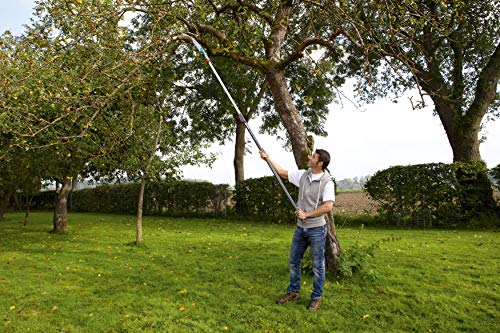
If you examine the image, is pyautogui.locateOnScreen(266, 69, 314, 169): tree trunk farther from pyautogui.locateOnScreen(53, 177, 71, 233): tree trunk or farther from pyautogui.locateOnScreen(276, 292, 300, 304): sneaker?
pyautogui.locateOnScreen(53, 177, 71, 233): tree trunk

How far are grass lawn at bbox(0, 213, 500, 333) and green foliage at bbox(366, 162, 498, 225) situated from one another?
114 inches

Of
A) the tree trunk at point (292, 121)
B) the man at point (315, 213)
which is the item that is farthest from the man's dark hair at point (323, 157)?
the tree trunk at point (292, 121)

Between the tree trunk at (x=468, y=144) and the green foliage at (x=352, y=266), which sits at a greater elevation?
the tree trunk at (x=468, y=144)

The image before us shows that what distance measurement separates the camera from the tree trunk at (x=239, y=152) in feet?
68.1

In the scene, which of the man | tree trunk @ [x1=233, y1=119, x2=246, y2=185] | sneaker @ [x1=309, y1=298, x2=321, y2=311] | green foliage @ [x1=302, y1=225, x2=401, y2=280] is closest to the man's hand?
the man

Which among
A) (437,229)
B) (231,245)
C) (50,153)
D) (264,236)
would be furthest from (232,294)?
(437,229)

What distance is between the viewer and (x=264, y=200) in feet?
53.6

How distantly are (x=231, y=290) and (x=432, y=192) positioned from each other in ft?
32.8

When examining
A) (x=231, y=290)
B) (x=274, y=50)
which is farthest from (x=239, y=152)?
(x=231, y=290)

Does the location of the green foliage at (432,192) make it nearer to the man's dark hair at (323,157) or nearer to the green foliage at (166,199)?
the green foliage at (166,199)

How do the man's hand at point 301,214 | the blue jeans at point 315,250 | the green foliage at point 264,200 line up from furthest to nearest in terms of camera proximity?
1. the green foliage at point 264,200
2. the blue jeans at point 315,250
3. the man's hand at point 301,214

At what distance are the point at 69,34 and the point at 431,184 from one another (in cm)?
1227

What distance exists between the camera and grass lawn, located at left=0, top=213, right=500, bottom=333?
4754 millimetres

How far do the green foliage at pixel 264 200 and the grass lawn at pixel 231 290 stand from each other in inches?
215
